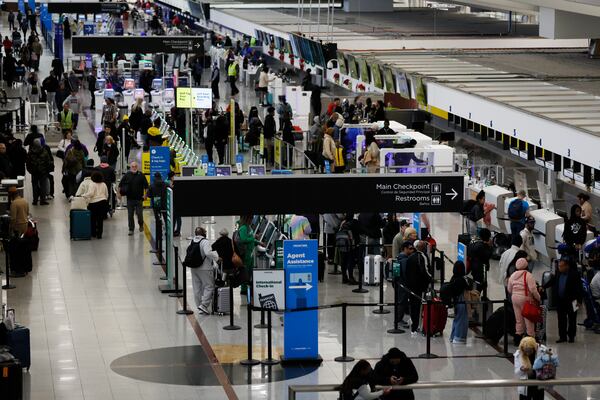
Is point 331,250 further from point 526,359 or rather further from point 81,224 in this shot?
point 526,359

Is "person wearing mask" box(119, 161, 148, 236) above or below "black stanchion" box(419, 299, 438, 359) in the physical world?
above

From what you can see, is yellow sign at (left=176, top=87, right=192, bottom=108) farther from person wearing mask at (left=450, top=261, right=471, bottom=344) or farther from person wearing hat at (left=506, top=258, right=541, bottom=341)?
person wearing hat at (left=506, top=258, right=541, bottom=341)

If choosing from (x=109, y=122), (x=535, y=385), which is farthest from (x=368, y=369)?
(x=109, y=122)

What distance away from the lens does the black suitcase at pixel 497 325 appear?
1692 cm

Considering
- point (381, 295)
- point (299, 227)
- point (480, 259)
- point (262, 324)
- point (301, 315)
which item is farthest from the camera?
point (299, 227)

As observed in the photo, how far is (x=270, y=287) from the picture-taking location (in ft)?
54.0

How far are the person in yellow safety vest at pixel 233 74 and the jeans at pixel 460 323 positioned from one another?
26635 mm

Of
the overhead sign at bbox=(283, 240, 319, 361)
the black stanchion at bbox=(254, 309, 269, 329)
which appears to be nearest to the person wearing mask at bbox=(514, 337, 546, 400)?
the overhead sign at bbox=(283, 240, 319, 361)

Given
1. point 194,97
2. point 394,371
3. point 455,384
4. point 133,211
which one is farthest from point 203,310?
point 194,97

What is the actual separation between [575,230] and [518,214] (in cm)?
200

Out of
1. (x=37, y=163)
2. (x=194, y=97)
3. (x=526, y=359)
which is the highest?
(x=194, y=97)

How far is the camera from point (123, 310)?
1856cm

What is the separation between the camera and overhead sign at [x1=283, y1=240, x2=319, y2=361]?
52.9 ft

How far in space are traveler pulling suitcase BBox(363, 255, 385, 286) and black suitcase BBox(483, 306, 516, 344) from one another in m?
3.13
